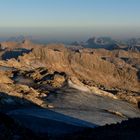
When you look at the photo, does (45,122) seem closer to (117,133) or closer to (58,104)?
(117,133)

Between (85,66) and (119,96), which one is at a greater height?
(119,96)

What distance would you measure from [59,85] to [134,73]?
103004 mm

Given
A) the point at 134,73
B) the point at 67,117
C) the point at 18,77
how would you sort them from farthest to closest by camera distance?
the point at 134,73 → the point at 18,77 → the point at 67,117

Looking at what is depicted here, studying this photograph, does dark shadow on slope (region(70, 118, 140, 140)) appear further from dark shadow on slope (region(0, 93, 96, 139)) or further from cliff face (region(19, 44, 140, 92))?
cliff face (region(19, 44, 140, 92))

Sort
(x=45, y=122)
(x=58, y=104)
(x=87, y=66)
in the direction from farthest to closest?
(x=87, y=66) < (x=58, y=104) < (x=45, y=122)

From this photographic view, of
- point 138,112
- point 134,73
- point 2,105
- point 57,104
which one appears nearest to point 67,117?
point 2,105

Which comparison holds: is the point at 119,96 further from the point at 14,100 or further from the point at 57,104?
the point at 14,100

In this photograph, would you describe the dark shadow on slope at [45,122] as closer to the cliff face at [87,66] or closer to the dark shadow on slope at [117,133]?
the dark shadow on slope at [117,133]

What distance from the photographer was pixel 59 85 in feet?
254

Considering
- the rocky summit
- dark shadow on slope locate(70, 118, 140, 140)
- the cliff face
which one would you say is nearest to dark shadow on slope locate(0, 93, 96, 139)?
the rocky summit

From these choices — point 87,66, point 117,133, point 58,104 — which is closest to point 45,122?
point 117,133

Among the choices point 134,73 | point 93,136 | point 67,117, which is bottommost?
point 134,73

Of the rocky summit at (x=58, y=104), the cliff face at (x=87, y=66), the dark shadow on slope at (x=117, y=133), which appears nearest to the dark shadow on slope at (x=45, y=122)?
the rocky summit at (x=58, y=104)

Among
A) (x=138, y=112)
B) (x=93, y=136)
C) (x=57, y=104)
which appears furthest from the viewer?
(x=138, y=112)
